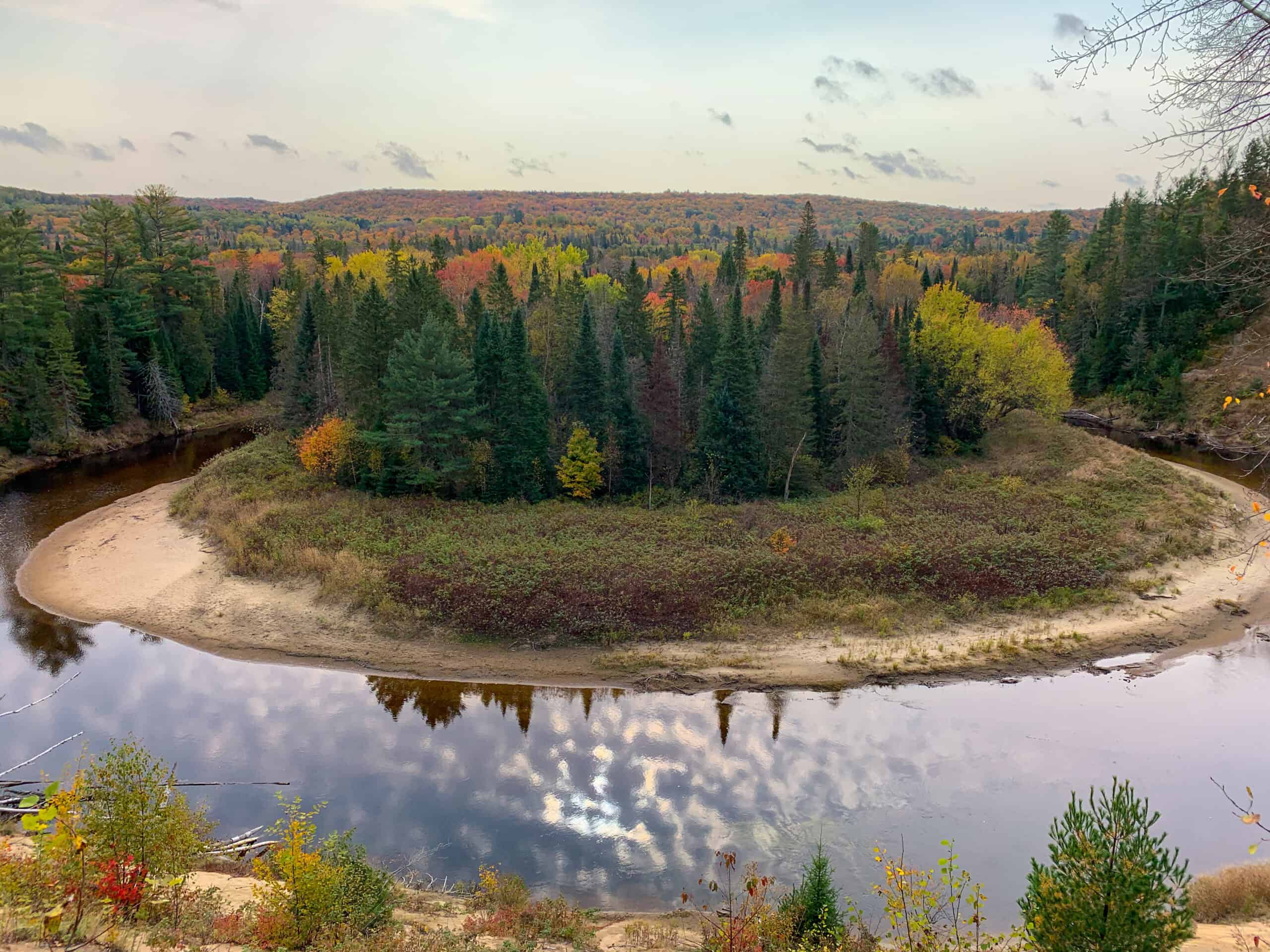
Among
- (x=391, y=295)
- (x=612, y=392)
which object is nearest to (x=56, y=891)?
(x=612, y=392)

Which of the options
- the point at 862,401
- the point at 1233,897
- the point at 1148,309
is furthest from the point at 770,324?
the point at 1233,897

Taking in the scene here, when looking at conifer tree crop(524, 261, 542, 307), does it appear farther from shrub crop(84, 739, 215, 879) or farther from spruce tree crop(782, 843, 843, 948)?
shrub crop(84, 739, 215, 879)

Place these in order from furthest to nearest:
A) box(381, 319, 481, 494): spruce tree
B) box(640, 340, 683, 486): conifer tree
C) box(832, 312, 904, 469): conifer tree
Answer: box(832, 312, 904, 469): conifer tree → box(640, 340, 683, 486): conifer tree → box(381, 319, 481, 494): spruce tree

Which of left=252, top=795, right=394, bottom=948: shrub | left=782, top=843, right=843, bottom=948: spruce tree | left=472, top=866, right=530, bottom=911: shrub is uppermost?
left=252, top=795, right=394, bottom=948: shrub

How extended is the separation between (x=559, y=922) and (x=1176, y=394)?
63.4 meters

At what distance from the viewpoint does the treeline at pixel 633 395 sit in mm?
41750

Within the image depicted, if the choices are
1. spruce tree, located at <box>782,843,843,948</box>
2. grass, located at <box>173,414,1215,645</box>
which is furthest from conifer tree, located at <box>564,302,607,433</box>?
spruce tree, located at <box>782,843,843,948</box>

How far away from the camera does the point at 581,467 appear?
4216cm

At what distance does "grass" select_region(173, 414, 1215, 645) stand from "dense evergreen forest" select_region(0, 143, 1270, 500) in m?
3.94

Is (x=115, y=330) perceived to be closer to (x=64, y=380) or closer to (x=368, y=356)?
(x=64, y=380)

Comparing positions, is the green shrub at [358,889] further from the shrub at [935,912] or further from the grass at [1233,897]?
the grass at [1233,897]

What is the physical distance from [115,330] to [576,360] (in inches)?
1401

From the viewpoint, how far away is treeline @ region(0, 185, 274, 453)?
49.5 m

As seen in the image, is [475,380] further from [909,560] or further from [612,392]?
[909,560]
